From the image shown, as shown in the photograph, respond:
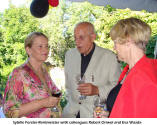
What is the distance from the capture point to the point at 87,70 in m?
2.23

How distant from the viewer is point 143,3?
119 inches

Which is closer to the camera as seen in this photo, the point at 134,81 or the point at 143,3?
the point at 134,81

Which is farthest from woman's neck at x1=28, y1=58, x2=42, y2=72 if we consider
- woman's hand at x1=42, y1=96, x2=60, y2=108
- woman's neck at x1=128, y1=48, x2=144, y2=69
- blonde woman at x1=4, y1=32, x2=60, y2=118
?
woman's neck at x1=128, y1=48, x2=144, y2=69

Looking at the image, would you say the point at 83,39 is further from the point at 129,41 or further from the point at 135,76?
the point at 135,76

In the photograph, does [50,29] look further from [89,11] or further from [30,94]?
[30,94]

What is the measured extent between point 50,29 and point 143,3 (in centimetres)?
797

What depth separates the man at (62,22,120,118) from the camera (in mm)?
2229

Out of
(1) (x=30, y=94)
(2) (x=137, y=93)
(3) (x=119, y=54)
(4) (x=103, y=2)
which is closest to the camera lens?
(2) (x=137, y=93)

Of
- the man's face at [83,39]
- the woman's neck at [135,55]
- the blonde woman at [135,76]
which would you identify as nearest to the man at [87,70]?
the man's face at [83,39]

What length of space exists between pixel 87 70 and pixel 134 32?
95 cm

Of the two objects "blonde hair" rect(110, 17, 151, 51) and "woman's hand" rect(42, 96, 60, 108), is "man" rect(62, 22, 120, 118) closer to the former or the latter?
"woman's hand" rect(42, 96, 60, 108)

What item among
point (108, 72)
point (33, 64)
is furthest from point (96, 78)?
point (33, 64)

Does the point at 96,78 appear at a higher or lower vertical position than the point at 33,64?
lower

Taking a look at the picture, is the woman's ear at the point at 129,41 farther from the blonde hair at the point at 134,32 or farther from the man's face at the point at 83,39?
the man's face at the point at 83,39
